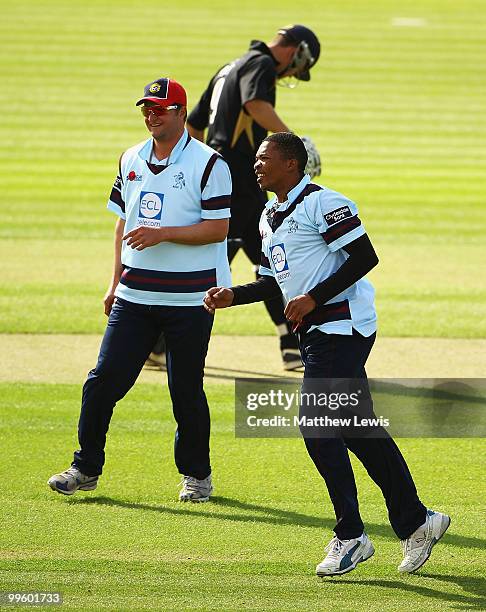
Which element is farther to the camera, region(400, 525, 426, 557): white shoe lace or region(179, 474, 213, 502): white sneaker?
region(179, 474, 213, 502): white sneaker

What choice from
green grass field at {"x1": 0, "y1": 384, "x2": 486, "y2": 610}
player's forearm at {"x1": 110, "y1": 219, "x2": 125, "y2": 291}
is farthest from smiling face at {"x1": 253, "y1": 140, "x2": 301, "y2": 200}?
green grass field at {"x1": 0, "y1": 384, "x2": 486, "y2": 610}

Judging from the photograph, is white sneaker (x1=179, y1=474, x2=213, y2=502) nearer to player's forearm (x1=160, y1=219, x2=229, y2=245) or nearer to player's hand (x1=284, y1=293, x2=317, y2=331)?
player's forearm (x1=160, y1=219, x2=229, y2=245)

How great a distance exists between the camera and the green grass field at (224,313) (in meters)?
5.30

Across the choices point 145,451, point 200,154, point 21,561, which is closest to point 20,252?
point 145,451

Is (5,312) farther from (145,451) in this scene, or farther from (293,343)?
(145,451)

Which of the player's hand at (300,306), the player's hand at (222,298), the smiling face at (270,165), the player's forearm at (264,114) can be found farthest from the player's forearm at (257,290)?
the player's forearm at (264,114)

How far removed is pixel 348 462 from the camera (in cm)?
532

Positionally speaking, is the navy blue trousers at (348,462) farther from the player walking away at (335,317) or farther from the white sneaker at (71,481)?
the white sneaker at (71,481)

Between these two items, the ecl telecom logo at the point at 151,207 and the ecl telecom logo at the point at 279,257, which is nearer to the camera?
the ecl telecom logo at the point at 279,257

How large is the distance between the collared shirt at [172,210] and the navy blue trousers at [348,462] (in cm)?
107

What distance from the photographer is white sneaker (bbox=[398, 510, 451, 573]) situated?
5.29 m

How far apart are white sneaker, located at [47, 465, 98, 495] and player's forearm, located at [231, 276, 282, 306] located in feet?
4.43

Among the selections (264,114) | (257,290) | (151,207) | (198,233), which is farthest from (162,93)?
(264,114)

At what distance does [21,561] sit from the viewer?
535cm
